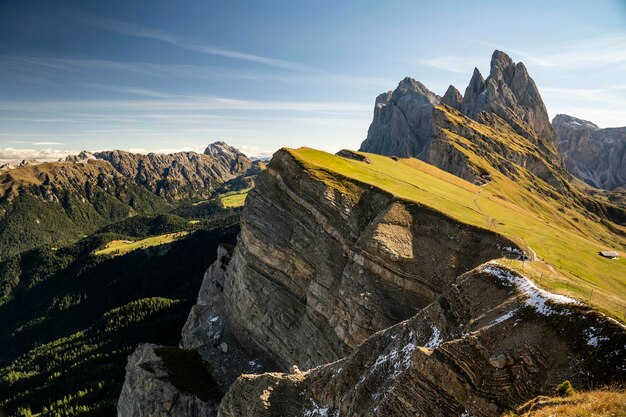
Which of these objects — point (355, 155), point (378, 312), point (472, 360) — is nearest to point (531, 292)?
point (472, 360)

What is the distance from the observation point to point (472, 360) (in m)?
20.7

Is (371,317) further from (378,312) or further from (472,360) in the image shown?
(472,360)

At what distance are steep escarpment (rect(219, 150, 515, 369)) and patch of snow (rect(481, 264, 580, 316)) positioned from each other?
15.2 metres

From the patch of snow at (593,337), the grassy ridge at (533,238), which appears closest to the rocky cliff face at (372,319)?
the patch of snow at (593,337)

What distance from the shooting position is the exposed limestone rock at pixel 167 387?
47719mm

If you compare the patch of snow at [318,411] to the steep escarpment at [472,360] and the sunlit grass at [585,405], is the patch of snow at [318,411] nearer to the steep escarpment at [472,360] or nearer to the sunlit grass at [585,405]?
the steep escarpment at [472,360]

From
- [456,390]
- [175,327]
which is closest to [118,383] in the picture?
[175,327]

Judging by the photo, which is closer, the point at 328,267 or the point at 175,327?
the point at 328,267

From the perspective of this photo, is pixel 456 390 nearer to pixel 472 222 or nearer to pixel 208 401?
pixel 472 222

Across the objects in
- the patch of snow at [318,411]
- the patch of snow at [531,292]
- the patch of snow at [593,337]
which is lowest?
the patch of snow at [318,411]

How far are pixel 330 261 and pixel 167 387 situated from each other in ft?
96.7

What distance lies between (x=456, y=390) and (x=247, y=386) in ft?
63.9

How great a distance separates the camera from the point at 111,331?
13575 centimetres

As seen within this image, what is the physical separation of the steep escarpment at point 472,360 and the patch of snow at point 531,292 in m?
0.07
